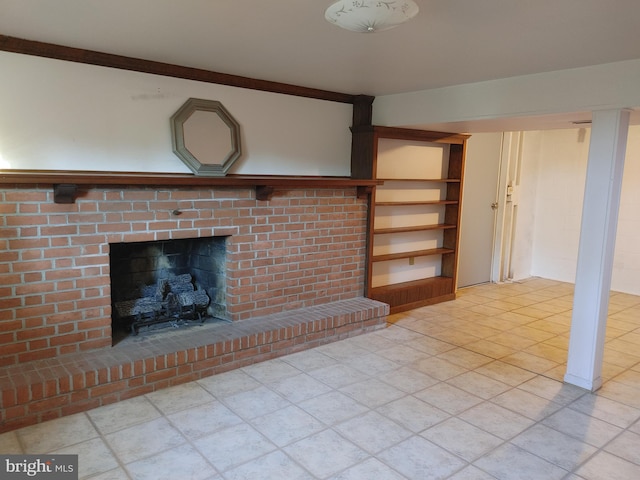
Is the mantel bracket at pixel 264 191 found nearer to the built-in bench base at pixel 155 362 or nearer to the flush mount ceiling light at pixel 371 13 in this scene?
the built-in bench base at pixel 155 362

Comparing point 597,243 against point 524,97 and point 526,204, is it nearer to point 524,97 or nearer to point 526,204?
point 524,97

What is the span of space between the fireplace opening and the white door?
10.8ft

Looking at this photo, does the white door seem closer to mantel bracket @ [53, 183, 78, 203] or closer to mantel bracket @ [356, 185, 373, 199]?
mantel bracket @ [356, 185, 373, 199]

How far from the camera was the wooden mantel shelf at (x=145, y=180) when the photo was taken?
262cm

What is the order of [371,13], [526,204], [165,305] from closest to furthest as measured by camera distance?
1. [371,13]
2. [165,305]
3. [526,204]

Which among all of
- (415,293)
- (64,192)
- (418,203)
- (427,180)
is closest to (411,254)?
(415,293)

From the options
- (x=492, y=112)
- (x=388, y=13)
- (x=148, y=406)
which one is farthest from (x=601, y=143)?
(x=148, y=406)

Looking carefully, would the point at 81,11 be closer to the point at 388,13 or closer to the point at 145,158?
the point at 145,158

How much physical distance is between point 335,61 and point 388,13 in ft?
4.24

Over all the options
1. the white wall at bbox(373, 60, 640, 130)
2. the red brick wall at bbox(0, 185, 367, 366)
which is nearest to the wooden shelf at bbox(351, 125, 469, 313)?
the white wall at bbox(373, 60, 640, 130)

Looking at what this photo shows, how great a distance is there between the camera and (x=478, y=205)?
595 centimetres

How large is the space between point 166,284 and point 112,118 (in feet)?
4.43

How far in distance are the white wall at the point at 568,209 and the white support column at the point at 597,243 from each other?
10.9 feet

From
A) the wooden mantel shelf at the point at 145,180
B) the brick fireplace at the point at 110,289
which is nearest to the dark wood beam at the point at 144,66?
the wooden mantel shelf at the point at 145,180
